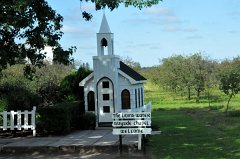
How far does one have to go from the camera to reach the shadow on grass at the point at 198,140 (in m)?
13.1

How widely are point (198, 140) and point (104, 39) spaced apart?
7833 millimetres

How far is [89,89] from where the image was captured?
21.6m

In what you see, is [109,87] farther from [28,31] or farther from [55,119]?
[28,31]

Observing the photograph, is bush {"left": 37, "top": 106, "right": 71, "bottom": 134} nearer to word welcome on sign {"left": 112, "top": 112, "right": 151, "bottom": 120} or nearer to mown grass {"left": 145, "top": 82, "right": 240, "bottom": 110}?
word welcome on sign {"left": 112, "top": 112, "right": 151, "bottom": 120}

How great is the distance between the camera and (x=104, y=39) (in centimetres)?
2180

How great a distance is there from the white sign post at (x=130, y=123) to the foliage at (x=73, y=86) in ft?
33.2

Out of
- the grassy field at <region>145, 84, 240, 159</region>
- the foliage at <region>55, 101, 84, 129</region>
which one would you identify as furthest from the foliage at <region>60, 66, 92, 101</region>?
the grassy field at <region>145, 84, 240, 159</region>

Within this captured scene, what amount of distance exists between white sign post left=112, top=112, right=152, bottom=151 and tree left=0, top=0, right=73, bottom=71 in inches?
124

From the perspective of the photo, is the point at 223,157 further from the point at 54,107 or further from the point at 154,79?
the point at 154,79

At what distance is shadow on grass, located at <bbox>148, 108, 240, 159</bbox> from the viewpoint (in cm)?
1311

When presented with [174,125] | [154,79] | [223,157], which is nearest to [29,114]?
[174,125]

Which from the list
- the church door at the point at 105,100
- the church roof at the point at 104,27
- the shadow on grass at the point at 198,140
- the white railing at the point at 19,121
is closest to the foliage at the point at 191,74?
the shadow on grass at the point at 198,140

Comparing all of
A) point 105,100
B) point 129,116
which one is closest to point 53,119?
point 105,100

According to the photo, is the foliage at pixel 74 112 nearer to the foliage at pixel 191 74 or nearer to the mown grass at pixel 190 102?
the mown grass at pixel 190 102
